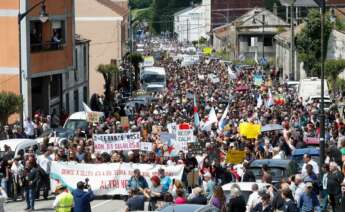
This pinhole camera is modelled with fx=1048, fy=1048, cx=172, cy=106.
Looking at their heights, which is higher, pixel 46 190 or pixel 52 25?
pixel 52 25

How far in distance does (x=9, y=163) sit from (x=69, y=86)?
101 ft

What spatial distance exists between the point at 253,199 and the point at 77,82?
42550mm

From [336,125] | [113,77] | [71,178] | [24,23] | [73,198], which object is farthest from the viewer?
[113,77]

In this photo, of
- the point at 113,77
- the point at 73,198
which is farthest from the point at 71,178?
the point at 113,77

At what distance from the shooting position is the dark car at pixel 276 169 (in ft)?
85.7

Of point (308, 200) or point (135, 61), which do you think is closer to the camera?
point (308, 200)

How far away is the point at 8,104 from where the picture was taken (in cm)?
4134

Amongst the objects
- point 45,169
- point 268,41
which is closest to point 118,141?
point 45,169

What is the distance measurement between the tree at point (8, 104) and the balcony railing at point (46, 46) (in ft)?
28.0

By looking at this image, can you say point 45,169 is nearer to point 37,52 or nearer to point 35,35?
point 37,52

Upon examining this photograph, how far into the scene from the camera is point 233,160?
29484mm

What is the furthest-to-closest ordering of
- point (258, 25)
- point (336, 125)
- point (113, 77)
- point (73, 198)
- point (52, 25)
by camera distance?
point (258, 25) → point (113, 77) → point (52, 25) → point (336, 125) → point (73, 198)

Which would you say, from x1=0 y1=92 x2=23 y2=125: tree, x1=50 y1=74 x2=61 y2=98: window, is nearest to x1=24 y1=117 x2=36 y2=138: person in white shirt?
x1=0 y1=92 x2=23 y2=125: tree

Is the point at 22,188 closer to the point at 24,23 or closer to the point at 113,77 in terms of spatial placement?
the point at 24,23
